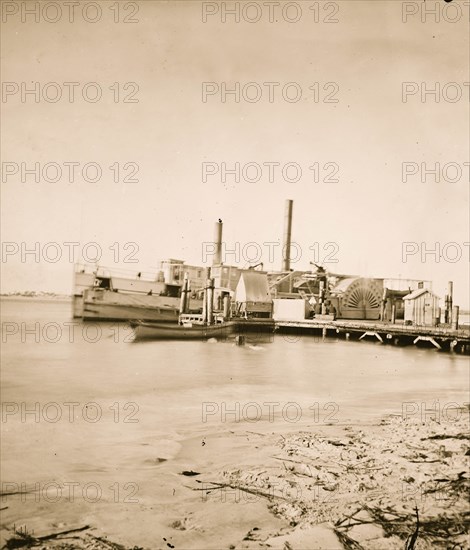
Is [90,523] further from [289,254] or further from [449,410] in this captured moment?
[289,254]

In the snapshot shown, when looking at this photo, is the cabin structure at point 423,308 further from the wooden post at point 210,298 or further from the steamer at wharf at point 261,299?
the wooden post at point 210,298

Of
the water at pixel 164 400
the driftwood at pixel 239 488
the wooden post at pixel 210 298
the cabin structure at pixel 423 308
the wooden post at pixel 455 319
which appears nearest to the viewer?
the driftwood at pixel 239 488

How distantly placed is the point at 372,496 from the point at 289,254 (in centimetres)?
4205

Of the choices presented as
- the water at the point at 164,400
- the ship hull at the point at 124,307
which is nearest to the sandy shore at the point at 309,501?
the water at the point at 164,400

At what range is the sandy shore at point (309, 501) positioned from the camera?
4109 millimetres

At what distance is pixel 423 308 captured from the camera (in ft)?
92.8

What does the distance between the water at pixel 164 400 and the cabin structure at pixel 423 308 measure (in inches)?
163

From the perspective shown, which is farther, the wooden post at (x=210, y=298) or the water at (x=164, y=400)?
the wooden post at (x=210, y=298)

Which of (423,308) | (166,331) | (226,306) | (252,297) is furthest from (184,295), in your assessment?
(423,308)

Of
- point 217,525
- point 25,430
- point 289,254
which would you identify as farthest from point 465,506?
point 289,254

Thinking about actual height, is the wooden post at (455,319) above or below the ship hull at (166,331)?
above

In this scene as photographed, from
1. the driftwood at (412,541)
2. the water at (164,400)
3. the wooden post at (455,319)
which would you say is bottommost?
the water at (164,400)

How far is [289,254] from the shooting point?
46.4 meters

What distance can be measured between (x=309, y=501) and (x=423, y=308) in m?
26.1
